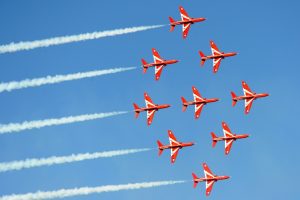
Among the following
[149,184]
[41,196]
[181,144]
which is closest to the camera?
[41,196]

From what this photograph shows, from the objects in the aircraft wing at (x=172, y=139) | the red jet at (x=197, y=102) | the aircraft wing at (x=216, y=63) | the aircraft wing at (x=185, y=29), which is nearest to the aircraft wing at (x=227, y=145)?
the red jet at (x=197, y=102)

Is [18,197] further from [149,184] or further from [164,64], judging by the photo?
[164,64]

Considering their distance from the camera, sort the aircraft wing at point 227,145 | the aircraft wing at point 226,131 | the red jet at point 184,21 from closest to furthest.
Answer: the red jet at point 184,21, the aircraft wing at point 227,145, the aircraft wing at point 226,131

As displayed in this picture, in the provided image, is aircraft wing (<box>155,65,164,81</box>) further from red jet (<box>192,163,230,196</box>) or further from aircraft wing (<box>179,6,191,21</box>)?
red jet (<box>192,163,230,196</box>)

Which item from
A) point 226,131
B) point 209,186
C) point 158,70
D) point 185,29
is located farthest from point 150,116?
point 209,186

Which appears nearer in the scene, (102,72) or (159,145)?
(102,72)

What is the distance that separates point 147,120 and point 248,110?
1948cm

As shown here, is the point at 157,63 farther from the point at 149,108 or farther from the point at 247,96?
the point at 247,96

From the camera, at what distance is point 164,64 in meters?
153

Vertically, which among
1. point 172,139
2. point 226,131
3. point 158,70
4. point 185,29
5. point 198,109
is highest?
point 185,29

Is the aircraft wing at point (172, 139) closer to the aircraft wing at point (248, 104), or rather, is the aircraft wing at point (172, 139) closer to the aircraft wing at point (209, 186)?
the aircraft wing at point (209, 186)

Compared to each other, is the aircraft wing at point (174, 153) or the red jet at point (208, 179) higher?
the aircraft wing at point (174, 153)

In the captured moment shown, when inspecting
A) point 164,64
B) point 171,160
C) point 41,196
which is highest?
point 164,64

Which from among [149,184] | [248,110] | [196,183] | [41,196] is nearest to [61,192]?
[41,196]
